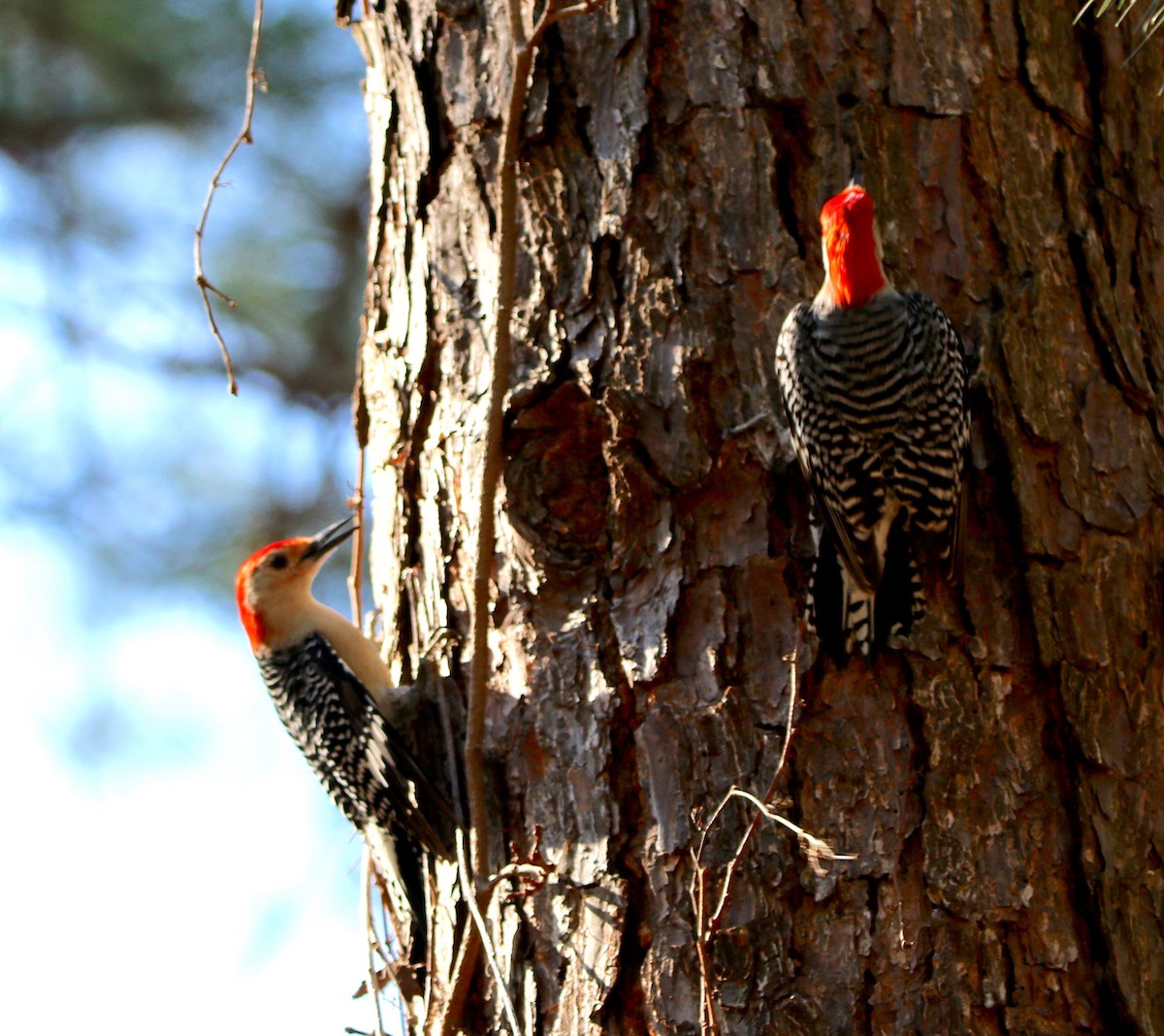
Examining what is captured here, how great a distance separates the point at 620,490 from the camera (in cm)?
239

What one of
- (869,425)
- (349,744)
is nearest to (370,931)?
(349,744)

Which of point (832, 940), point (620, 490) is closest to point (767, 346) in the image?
point (620, 490)

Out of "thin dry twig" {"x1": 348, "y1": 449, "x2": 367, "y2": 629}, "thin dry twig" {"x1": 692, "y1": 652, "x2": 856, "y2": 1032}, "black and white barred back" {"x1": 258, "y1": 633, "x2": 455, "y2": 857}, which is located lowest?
"thin dry twig" {"x1": 692, "y1": 652, "x2": 856, "y2": 1032}

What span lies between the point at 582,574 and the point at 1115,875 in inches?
43.8

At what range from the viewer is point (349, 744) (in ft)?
10.9

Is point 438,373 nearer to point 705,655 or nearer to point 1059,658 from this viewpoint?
point 705,655

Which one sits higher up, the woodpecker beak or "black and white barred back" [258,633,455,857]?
the woodpecker beak

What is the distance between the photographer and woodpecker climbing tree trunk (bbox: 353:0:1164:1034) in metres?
2.17

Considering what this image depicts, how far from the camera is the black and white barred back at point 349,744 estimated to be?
2.83 meters

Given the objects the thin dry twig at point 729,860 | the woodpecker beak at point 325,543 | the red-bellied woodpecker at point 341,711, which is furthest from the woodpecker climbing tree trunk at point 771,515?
the woodpecker beak at point 325,543

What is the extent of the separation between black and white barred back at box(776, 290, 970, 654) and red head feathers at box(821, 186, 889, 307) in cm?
4

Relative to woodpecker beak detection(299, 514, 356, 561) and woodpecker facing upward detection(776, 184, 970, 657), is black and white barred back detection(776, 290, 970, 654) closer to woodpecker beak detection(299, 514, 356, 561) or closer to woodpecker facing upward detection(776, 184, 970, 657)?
woodpecker facing upward detection(776, 184, 970, 657)

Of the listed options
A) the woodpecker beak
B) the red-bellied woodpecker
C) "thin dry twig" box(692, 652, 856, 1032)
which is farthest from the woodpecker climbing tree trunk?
the woodpecker beak

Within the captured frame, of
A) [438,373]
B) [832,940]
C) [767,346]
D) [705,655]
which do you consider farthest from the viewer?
[438,373]
